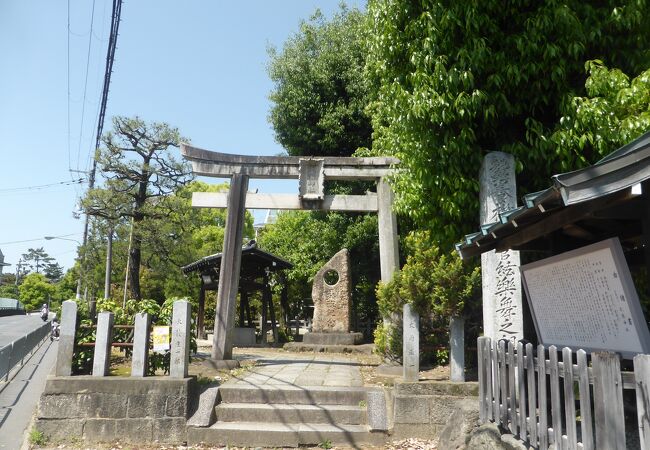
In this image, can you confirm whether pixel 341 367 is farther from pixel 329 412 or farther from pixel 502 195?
pixel 502 195

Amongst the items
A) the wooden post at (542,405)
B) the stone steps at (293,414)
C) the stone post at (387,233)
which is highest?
the stone post at (387,233)

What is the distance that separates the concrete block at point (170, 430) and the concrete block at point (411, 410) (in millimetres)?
3130

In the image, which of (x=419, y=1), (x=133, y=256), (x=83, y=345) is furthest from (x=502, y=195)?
(x=133, y=256)

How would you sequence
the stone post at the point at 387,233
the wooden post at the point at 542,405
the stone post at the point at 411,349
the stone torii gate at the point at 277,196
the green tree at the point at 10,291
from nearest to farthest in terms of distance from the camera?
the wooden post at the point at 542,405 → the stone post at the point at 411,349 → the stone torii gate at the point at 277,196 → the stone post at the point at 387,233 → the green tree at the point at 10,291

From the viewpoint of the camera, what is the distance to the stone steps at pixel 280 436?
6.77m

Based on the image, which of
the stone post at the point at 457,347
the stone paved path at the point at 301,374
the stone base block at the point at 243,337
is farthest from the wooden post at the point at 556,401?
the stone base block at the point at 243,337

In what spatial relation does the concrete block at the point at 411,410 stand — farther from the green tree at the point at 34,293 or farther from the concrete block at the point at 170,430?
the green tree at the point at 34,293

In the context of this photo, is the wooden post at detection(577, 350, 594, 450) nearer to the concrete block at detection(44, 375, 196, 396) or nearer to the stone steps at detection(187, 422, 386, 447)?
the stone steps at detection(187, 422, 386, 447)

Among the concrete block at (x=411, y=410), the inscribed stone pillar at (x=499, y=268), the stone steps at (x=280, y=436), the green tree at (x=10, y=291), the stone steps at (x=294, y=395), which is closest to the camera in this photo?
the inscribed stone pillar at (x=499, y=268)

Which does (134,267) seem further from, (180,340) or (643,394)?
(643,394)

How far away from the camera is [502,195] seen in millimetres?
6910

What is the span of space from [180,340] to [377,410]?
323 centimetres

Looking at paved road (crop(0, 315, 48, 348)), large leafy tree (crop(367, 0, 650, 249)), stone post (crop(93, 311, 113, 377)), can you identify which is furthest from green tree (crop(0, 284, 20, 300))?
large leafy tree (crop(367, 0, 650, 249))

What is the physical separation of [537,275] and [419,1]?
16.0ft
